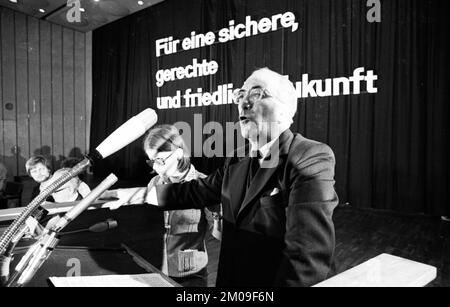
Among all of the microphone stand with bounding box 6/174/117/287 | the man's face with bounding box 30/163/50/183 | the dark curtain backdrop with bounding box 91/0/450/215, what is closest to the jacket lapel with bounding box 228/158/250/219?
the microphone stand with bounding box 6/174/117/287

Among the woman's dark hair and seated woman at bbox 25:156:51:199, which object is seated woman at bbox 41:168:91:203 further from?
the woman's dark hair

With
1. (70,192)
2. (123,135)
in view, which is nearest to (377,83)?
(70,192)

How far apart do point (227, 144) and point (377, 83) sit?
99.9 inches

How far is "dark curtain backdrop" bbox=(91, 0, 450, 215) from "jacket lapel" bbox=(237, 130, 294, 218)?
12.4 feet

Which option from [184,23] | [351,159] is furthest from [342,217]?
[184,23]

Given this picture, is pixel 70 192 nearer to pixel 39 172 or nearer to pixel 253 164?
pixel 39 172

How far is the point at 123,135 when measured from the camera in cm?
76

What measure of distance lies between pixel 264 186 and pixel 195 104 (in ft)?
18.7

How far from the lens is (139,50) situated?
800 centimetres

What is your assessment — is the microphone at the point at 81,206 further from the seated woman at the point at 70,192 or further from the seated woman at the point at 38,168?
the seated woman at the point at 38,168

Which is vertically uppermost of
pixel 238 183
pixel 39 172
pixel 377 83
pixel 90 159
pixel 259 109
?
pixel 377 83

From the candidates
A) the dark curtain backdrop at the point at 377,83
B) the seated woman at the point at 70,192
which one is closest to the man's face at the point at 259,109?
the seated woman at the point at 70,192

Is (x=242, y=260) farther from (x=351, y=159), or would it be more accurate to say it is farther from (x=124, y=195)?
(x=351, y=159)

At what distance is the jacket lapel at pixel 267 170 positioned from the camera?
3.71 feet
